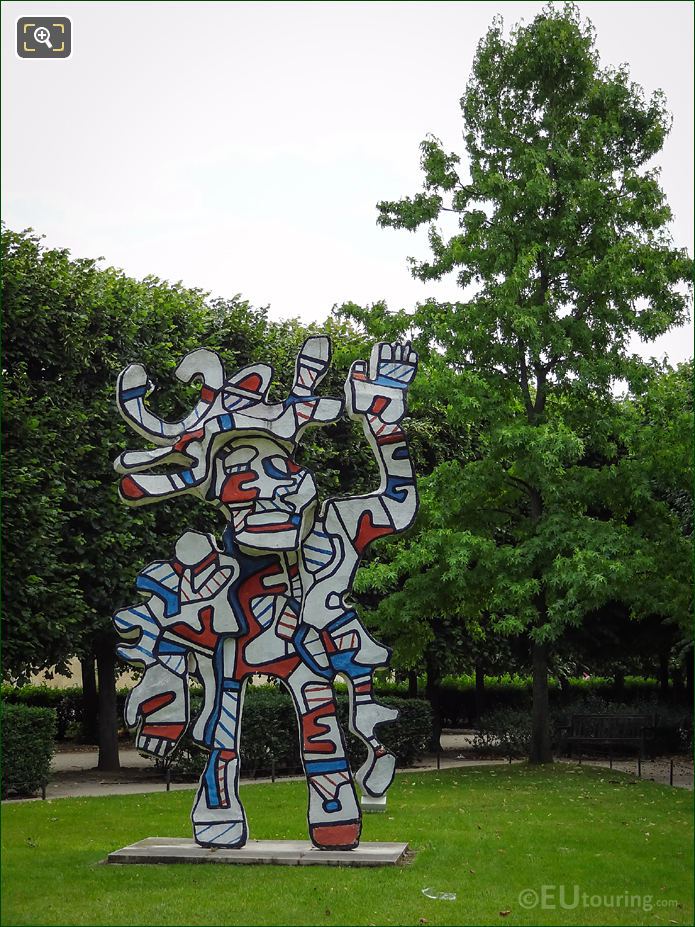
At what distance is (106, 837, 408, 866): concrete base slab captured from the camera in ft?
35.7

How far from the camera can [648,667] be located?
31750mm

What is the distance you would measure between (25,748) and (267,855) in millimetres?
7892

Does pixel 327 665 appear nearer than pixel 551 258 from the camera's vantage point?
Yes

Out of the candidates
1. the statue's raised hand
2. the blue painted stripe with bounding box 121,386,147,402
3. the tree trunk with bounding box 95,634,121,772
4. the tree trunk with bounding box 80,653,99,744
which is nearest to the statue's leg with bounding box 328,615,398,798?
the statue's raised hand

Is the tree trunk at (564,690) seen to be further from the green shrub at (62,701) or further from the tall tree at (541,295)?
the green shrub at (62,701)

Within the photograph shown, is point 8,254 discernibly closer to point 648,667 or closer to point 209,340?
point 209,340

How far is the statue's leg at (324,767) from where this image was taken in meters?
11.2

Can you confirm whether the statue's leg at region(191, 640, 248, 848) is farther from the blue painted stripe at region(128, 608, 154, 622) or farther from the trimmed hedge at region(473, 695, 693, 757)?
the trimmed hedge at region(473, 695, 693, 757)

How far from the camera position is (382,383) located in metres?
12.0

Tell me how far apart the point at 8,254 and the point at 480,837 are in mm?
13011

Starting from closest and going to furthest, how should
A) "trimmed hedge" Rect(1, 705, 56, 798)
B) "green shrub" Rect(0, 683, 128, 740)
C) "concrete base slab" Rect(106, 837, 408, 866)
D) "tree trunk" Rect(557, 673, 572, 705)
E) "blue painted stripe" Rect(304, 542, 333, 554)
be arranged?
"concrete base slab" Rect(106, 837, 408, 866)
"blue painted stripe" Rect(304, 542, 333, 554)
"trimmed hedge" Rect(1, 705, 56, 798)
"tree trunk" Rect(557, 673, 572, 705)
"green shrub" Rect(0, 683, 128, 740)

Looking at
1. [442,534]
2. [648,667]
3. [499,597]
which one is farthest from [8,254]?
[648,667]

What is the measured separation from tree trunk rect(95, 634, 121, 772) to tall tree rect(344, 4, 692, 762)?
7.40 metres

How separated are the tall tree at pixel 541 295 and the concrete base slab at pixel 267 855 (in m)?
7.36
